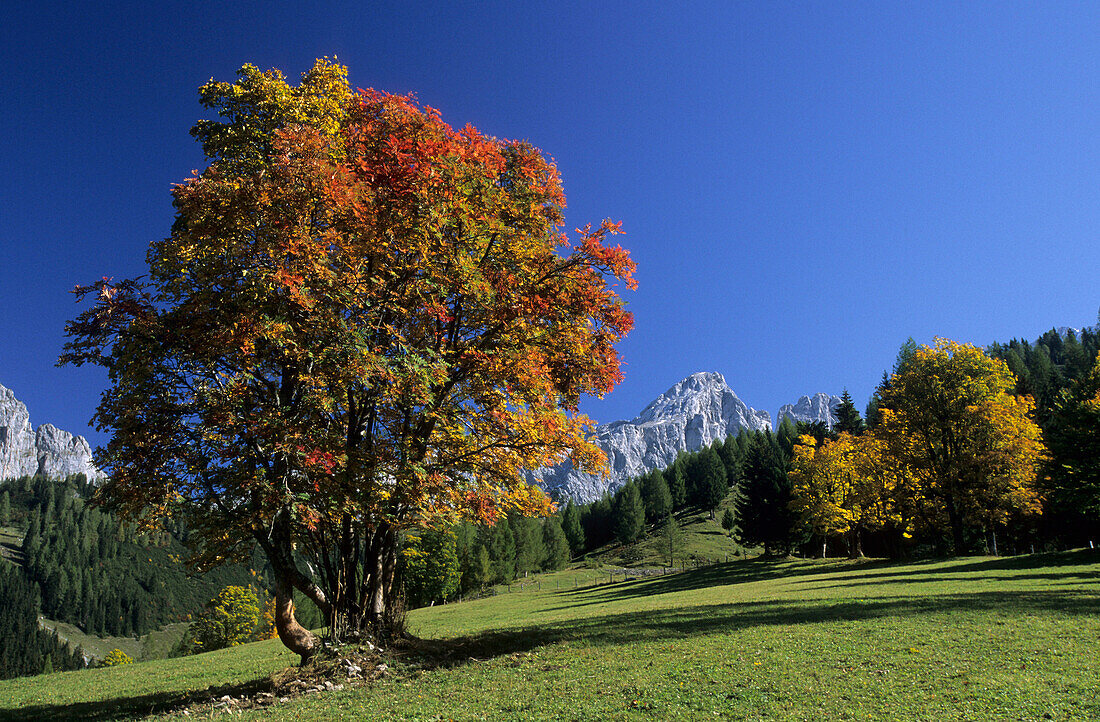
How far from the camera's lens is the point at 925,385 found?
132ft

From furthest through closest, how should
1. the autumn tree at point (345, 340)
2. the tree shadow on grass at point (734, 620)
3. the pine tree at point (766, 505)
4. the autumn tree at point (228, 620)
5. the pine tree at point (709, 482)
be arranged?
the pine tree at point (709, 482) → the pine tree at point (766, 505) → the autumn tree at point (228, 620) → the tree shadow on grass at point (734, 620) → the autumn tree at point (345, 340)

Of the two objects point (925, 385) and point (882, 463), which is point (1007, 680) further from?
point (882, 463)

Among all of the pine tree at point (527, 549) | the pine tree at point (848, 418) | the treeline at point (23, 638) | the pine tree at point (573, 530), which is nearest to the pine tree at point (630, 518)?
the pine tree at point (573, 530)

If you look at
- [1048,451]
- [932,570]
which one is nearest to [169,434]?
[932,570]

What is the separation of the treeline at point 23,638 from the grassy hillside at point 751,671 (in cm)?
11811

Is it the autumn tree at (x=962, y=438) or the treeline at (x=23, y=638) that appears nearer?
the autumn tree at (x=962, y=438)

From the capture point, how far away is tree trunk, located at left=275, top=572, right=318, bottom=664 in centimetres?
1177

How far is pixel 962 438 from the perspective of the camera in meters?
39.1

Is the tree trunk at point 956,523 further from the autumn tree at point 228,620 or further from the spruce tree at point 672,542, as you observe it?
the autumn tree at point 228,620

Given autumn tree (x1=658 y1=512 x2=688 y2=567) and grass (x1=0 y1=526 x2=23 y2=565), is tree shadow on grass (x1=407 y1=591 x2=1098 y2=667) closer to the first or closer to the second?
autumn tree (x1=658 y1=512 x2=688 y2=567)

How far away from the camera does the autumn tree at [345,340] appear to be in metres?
10.1

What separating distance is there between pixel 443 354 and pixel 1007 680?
1110cm

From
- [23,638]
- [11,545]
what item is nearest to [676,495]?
[23,638]

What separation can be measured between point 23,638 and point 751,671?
174m
